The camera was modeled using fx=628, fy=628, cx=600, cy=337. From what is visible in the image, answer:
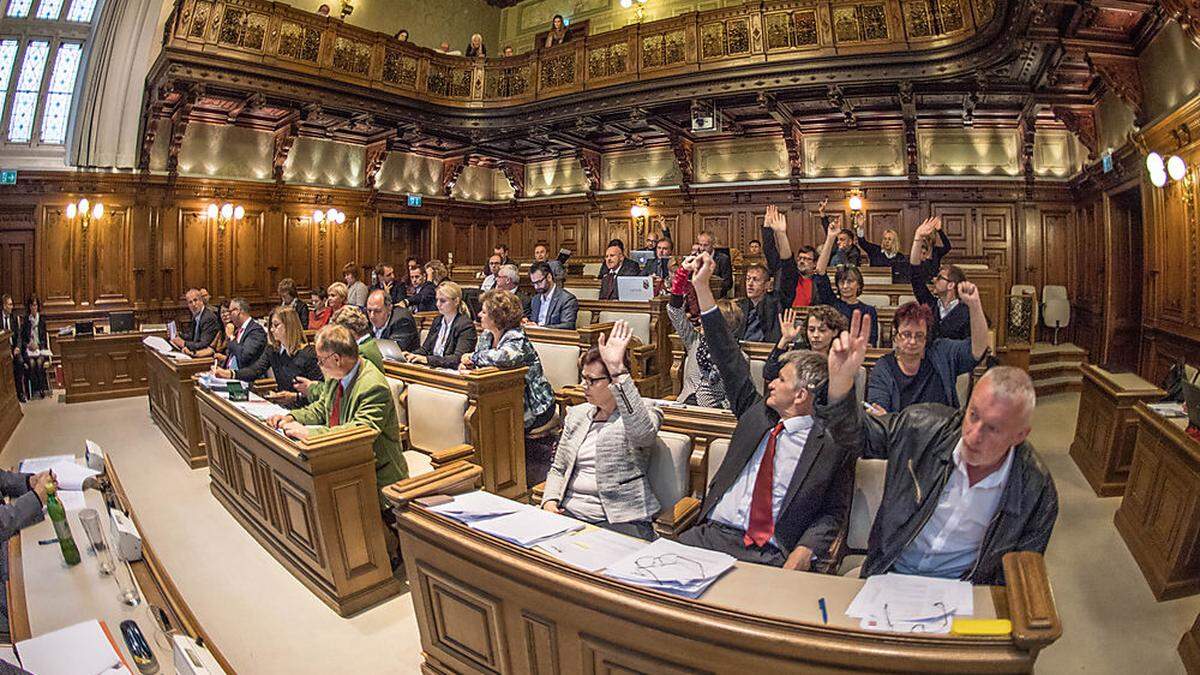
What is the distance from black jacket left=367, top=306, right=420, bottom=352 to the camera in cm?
580

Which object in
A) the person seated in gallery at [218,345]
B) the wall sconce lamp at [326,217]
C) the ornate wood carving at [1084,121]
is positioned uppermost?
the ornate wood carving at [1084,121]

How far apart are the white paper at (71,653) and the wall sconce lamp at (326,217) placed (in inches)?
472

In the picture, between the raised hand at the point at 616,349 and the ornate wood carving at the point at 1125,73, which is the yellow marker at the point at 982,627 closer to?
the raised hand at the point at 616,349

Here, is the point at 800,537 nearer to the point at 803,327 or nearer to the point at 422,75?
the point at 803,327

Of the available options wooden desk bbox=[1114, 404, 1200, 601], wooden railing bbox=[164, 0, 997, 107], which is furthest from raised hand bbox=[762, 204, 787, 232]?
wooden railing bbox=[164, 0, 997, 107]

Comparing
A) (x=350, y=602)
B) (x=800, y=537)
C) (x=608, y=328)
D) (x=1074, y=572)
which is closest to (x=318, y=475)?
(x=350, y=602)

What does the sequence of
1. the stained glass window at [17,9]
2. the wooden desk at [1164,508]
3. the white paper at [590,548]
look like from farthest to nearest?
the stained glass window at [17,9] < the wooden desk at [1164,508] < the white paper at [590,548]

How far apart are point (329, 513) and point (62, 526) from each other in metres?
1.15

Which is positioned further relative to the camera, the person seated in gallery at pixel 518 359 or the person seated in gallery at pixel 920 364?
the person seated in gallery at pixel 518 359

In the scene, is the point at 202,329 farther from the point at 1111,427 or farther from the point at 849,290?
the point at 1111,427

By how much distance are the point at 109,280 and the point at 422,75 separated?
6277 mm

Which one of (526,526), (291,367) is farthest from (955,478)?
(291,367)

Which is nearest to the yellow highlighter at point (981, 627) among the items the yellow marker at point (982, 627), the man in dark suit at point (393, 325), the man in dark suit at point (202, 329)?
the yellow marker at point (982, 627)

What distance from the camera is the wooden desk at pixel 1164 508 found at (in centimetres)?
299
